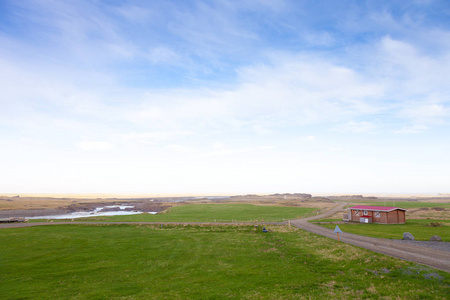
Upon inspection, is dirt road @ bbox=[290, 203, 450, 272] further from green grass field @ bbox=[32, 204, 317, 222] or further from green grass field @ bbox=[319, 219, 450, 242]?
green grass field @ bbox=[32, 204, 317, 222]

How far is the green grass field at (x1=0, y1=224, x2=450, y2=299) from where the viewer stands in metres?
22.6

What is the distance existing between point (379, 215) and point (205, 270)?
61.4 meters

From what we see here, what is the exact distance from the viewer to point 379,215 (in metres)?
70.0

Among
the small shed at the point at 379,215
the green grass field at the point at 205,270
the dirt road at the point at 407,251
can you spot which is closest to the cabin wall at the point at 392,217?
the small shed at the point at 379,215

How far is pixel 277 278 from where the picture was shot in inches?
1038

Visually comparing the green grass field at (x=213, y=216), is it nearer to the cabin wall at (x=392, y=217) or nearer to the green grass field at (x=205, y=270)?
the cabin wall at (x=392, y=217)

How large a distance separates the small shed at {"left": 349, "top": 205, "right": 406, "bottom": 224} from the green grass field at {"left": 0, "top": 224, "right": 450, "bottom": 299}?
3441 centimetres

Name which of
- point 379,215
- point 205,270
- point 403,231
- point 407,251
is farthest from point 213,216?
point 407,251

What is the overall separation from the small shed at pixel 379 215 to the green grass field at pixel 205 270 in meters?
34.4

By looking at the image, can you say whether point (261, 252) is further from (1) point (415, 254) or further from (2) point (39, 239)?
(2) point (39, 239)

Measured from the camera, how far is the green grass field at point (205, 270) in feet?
74.3

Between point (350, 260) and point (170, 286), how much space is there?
22582mm

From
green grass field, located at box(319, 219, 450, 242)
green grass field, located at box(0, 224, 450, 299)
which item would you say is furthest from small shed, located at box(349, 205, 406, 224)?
green grass field, located at box(0, 224, 450, 299)

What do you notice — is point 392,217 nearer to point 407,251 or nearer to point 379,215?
point 379,215
